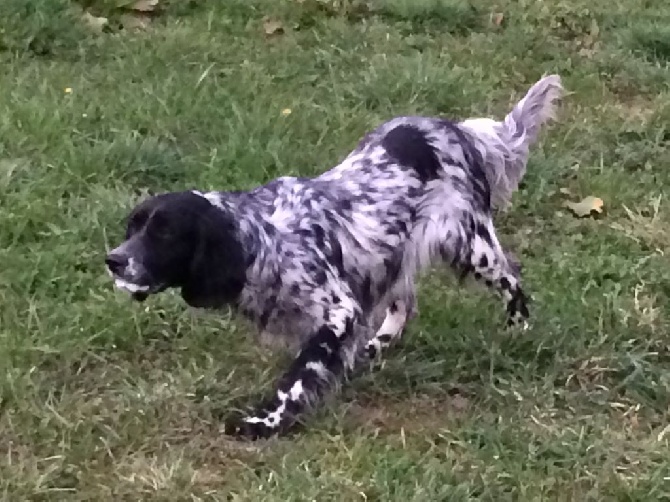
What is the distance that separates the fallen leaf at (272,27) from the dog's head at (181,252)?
348 centimetres

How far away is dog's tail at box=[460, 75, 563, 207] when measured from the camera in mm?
4293

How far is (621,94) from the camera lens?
252 inches

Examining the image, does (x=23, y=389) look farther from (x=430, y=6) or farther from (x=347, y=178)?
(x=430, y=6)

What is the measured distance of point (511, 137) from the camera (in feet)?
14.5

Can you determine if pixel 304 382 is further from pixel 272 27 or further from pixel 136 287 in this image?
pixel 272 27

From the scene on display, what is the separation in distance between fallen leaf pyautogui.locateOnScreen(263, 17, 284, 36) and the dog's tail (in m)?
2.56

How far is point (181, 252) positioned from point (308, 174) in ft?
6.22

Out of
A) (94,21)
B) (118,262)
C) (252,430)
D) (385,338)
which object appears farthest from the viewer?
(94,21)

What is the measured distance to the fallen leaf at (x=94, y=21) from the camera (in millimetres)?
6484

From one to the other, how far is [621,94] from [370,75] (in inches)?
53.7

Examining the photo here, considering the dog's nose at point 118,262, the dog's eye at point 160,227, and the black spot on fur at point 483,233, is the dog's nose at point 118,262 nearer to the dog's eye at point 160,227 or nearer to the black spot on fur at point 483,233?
the dog's eye at point 160,227

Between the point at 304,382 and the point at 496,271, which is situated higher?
the point at 496,271

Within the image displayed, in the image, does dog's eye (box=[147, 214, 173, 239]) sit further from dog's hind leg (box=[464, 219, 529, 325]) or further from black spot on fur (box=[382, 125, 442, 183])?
dog's hind leg (box=[464, 219, 529, 325])

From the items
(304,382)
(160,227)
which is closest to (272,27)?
(304,382)
